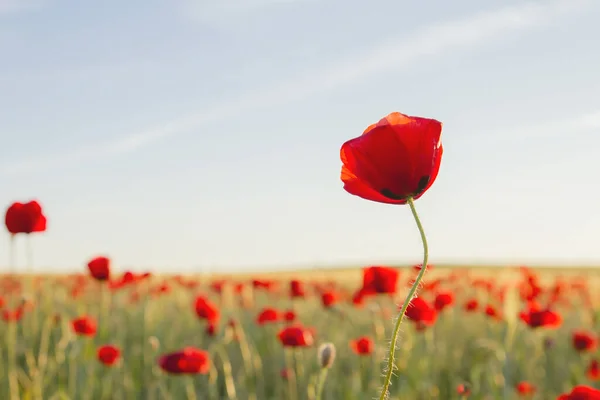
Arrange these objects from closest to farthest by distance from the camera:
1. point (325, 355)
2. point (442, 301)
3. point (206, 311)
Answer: point (325, 355), point (206, 311), point (442, 301)

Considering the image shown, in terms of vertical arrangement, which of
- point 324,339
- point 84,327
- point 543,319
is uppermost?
point 84,327

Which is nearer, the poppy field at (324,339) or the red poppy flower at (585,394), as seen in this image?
the poppy field at (324,339)

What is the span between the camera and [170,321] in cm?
546

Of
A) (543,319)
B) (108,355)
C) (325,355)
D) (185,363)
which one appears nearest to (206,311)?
(108,355)

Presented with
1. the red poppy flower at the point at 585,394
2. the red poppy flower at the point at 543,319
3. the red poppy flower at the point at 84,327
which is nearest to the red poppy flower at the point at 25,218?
the red poppy flower at the point at 84,327

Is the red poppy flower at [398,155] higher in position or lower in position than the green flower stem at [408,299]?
higher

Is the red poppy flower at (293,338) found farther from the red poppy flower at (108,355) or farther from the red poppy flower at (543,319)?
the red poppy flower at (543,319)

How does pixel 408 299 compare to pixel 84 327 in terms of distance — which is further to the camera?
pixel 84 327

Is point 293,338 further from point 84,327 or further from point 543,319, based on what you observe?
point 543,319

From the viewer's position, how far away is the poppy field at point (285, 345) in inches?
125

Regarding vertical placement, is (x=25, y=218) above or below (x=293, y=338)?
above

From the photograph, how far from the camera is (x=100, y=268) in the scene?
3414 mm

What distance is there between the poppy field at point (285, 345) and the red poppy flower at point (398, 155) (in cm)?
160

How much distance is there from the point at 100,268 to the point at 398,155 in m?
2.77
